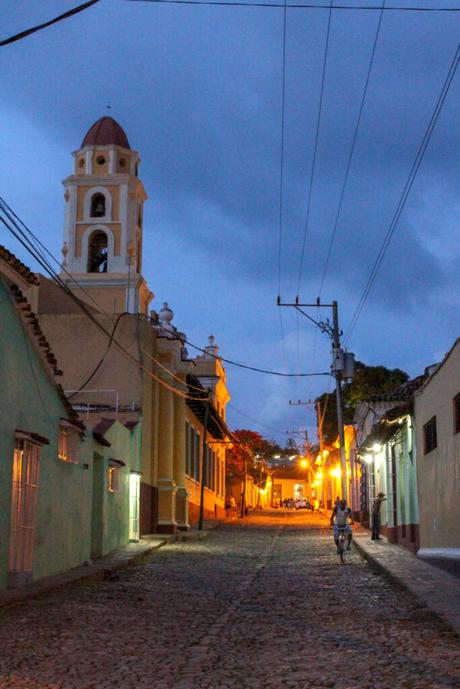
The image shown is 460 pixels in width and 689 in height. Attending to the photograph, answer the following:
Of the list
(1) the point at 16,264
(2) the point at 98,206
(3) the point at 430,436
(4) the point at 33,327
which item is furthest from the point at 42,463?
(2) the point at 98,206

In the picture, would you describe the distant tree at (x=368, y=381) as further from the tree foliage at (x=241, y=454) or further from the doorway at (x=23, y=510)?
the doorway at (x=23, y=510)

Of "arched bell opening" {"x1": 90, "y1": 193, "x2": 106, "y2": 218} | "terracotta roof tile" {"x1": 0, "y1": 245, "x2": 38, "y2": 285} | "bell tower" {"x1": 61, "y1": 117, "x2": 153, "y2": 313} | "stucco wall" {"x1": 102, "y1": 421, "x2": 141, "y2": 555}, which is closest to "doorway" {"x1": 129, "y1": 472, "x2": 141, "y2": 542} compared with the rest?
"stucco wall" {"x1": 102, "y1": 421, "x2": 141, "y2": 555}

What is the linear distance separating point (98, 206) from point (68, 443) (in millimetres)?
29753

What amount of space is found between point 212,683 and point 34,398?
25.2ft

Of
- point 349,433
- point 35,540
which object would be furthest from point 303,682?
point 349,433

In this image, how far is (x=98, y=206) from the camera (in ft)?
144

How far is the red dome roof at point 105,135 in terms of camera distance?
45344mm

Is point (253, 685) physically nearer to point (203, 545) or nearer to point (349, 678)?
point (349, 678)

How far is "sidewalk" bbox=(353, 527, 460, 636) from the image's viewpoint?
31.2 ft

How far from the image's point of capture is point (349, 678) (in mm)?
6375

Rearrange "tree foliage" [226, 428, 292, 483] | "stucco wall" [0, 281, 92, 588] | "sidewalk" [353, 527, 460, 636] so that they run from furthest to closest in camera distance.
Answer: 1. "tree foliage" [226, 428, 292, 483]
2. "stucco wall" [0, 281, 92, 588]
3. "sidewalk" [353, 527, 460, 636]

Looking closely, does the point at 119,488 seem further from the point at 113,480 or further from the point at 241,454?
the point at 241,454

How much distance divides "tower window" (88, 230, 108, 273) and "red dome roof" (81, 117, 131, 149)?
5.10 metres

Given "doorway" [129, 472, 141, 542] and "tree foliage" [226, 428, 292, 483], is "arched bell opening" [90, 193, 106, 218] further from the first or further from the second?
"doorway" [129, 472, 141, 542]
